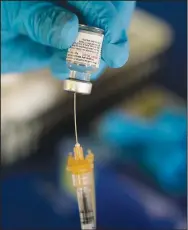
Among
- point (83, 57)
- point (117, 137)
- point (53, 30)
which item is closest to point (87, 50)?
point (83, 57)

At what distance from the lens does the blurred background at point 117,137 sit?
42.9 inches

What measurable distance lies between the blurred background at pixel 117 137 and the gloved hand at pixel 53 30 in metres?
0.17

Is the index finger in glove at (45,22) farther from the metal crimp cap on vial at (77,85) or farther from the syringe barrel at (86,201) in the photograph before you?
the syringe barrel at (86,201)

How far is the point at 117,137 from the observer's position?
1107 mm

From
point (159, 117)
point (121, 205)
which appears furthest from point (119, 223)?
point (159, 117)

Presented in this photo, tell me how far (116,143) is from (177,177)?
0.21m

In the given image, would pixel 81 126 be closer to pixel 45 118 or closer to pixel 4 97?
pixel 45 118

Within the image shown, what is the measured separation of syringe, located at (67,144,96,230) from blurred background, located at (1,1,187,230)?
392mm

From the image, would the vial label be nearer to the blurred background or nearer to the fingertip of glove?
the fingertip of glove

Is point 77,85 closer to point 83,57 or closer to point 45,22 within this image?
point 83,57

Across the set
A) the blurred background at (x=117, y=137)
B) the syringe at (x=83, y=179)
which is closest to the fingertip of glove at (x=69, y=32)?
the syringe at (x=83, y=179)

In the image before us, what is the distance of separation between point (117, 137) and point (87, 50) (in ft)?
2.00

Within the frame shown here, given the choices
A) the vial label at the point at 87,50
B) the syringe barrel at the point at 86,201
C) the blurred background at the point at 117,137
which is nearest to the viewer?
the vial label at the point at 87,50

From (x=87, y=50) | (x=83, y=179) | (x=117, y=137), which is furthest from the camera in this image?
(x=117, y=137)
